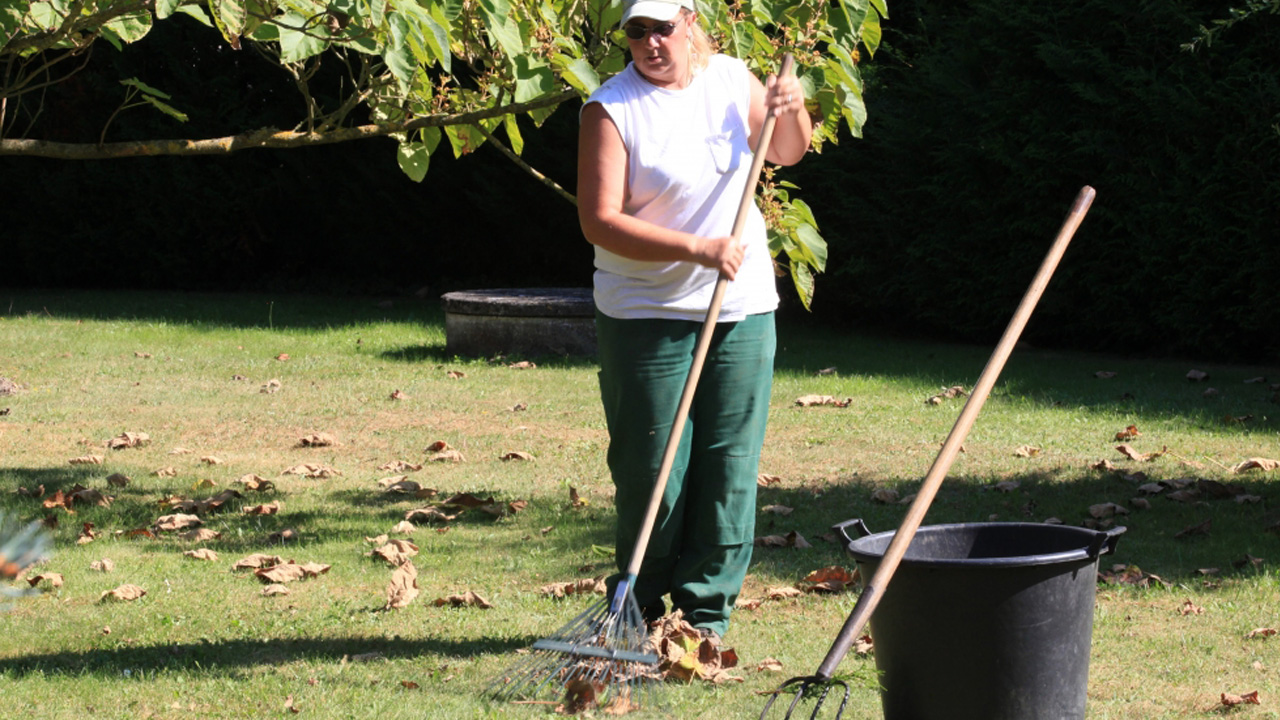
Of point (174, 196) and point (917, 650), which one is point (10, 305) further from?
point (917, 650)

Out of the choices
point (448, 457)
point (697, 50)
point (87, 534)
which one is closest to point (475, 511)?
point (448, 457)

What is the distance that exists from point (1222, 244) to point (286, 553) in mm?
7299

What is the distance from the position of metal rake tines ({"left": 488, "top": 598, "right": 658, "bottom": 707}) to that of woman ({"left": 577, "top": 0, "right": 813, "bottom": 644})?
232 mm

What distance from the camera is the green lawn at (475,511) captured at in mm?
3627

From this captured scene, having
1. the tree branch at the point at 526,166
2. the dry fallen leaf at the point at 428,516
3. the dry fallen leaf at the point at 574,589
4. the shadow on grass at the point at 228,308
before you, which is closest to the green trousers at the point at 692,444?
the dry fallen leaf at the point at 574,589

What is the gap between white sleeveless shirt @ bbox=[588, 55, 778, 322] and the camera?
135 inches

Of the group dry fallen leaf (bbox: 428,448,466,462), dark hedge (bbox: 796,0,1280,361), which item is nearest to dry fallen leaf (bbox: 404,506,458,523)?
dry fallen leaf (bbox: 428,448,466,462)

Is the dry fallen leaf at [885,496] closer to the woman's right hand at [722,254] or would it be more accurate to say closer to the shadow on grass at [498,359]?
the woman's right hand at [722,254]

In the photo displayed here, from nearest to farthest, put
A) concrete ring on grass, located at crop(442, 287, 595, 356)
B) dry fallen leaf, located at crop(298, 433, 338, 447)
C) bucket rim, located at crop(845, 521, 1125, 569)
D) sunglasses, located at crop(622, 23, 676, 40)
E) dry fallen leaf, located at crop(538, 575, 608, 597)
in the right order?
bucket rim, located at crop(845, 521, 1125, 569) < sunglasses, located at crop(622, 23, 676, 40) < dry fallen leaf, located at crop(538, 575, 608, 597) < dry fallen leaf, located at crop(298, 433, 338, 447) < concrete ring on grass, located at crop(442, 287, 595, 356)

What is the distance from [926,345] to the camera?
37.4 feet

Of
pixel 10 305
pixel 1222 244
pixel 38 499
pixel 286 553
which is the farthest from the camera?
pixel 10 305

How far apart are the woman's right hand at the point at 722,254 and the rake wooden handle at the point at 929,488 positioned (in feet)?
2.36

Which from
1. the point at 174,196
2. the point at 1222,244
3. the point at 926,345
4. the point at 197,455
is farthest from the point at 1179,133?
the point at 174,196

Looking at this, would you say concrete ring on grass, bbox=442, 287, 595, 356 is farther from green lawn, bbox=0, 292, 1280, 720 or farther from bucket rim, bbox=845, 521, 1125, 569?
bucket rim, bbox=845, 521, 1125, 569
